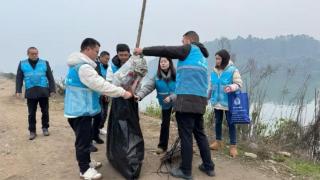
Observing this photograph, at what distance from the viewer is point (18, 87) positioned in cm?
711

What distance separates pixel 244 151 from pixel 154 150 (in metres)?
1.46

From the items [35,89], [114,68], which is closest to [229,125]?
[114,68]

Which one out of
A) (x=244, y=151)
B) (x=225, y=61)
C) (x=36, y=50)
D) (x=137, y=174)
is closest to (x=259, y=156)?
(x=244, y=151)

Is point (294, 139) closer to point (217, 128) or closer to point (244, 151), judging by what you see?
point (244, 151)

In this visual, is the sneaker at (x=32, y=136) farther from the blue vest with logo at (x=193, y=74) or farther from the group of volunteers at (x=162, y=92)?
the blue vest with logo at (x=193, y=74)

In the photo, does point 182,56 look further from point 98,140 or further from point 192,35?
point 98,140

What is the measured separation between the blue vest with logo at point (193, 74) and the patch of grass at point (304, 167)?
2092 millimetres

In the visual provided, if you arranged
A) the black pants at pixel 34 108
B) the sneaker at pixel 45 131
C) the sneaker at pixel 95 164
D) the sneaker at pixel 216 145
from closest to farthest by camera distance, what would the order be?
1. the sneaker at pixel 95 164
2. the sneaker at pixel 216 145
3. the black pants at pixel 34 108
4. the sneaker at pixel 45 131

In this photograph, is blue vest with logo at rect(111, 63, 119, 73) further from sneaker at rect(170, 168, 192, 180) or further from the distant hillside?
sneaker at rect(170, 168, 192, 180)

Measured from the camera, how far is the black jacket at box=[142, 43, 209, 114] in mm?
4758

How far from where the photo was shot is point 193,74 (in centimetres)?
496

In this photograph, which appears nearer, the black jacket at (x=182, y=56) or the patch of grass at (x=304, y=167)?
the black jacket at (x=182, y=56)

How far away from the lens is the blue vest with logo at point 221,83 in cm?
604

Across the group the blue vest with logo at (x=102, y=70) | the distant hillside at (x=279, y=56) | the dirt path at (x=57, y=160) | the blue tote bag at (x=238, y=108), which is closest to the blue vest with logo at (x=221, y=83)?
the blue tote bag at (x=238, y=108)
